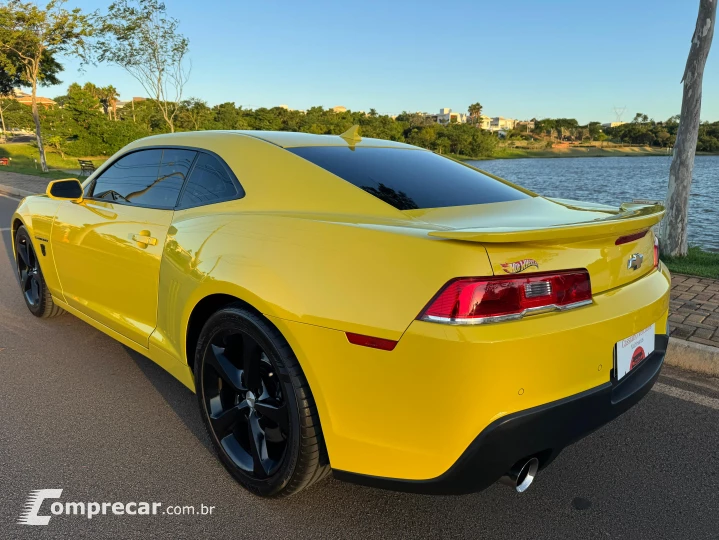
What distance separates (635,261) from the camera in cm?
208

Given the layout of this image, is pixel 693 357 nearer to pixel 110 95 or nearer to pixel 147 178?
pixel 147 178

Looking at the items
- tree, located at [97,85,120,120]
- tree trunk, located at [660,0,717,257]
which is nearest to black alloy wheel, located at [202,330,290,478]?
tree trunk, located at [660,0,717,257]

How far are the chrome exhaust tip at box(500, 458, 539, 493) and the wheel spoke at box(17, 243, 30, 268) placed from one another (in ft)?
14.2

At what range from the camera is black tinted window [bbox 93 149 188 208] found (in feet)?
9.39

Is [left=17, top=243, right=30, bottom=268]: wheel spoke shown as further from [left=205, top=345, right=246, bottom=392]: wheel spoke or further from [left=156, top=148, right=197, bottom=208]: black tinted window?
[left=205, top=345, right=246, bottom=392]: wheel spoke

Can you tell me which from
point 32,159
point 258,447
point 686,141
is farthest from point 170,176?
point 32,159

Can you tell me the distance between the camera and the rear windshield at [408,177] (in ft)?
7.48

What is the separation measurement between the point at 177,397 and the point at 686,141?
632 cm

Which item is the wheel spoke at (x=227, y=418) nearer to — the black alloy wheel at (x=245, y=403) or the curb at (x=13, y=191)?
the black alloy wheel at (x=245, y=403)

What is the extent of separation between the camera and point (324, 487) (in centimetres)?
232

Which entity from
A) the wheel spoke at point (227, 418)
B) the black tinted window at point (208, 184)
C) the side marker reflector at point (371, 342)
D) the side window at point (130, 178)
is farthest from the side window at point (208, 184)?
the side marker reflector at point (371, 342)

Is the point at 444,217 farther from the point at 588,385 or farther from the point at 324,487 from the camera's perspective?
the point at 324,487

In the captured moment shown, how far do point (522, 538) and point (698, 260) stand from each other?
5721 mm

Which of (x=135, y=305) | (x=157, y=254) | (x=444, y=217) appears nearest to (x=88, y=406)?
(x=135, y=305)
